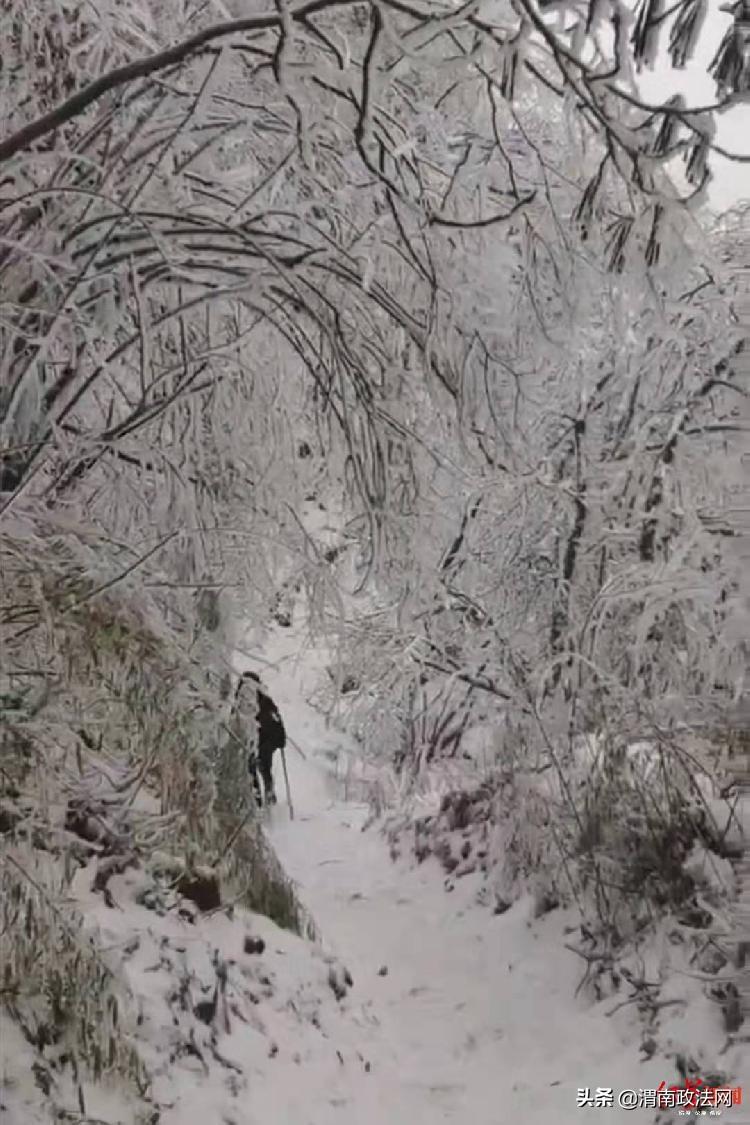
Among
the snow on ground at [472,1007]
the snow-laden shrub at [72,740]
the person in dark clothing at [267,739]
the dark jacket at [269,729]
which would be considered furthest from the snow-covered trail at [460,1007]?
the snow-laden shrub at [72,740]

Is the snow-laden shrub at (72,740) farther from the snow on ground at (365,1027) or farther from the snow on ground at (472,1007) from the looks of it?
the snow on ground at (472,1007)

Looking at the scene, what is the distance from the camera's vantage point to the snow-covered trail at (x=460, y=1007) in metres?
4.57

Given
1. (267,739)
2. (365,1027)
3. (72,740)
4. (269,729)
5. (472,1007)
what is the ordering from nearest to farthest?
(72,740) < (365,1027) < (472,1007) < (269,729) < (267,739)

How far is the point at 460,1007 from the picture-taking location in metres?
5.62

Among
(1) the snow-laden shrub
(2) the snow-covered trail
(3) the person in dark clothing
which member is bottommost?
(2) the snow-covered trail

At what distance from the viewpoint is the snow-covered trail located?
4.57 metres

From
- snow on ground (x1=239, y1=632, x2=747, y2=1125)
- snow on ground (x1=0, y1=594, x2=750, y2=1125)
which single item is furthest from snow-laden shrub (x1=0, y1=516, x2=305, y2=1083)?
snow on ground (x1=239, y1=632, x2=747, y2=1125)

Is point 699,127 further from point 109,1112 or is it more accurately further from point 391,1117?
point 391,1117

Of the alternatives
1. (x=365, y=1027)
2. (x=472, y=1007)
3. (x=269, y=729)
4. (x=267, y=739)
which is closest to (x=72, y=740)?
(x=365, y=1027)

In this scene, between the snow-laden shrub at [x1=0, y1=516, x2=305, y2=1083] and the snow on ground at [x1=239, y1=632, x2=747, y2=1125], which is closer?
the snow-laden shrub at [x1=0, y1=516, x2=305, y2=1083]

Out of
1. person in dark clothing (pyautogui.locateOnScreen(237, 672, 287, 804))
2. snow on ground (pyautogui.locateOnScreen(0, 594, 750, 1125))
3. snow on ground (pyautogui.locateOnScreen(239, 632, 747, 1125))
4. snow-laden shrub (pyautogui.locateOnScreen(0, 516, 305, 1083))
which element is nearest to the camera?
snow-laden shrub (pyautogui.locateOnScreen(0, 516, 305, 1083))

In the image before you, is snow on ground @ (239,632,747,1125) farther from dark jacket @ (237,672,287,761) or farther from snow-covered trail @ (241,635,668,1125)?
dark jacket @ (237,672,287,761)

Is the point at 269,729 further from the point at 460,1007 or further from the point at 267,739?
the point at 460,1007

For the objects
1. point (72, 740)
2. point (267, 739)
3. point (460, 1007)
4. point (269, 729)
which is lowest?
point (460, 1007)
